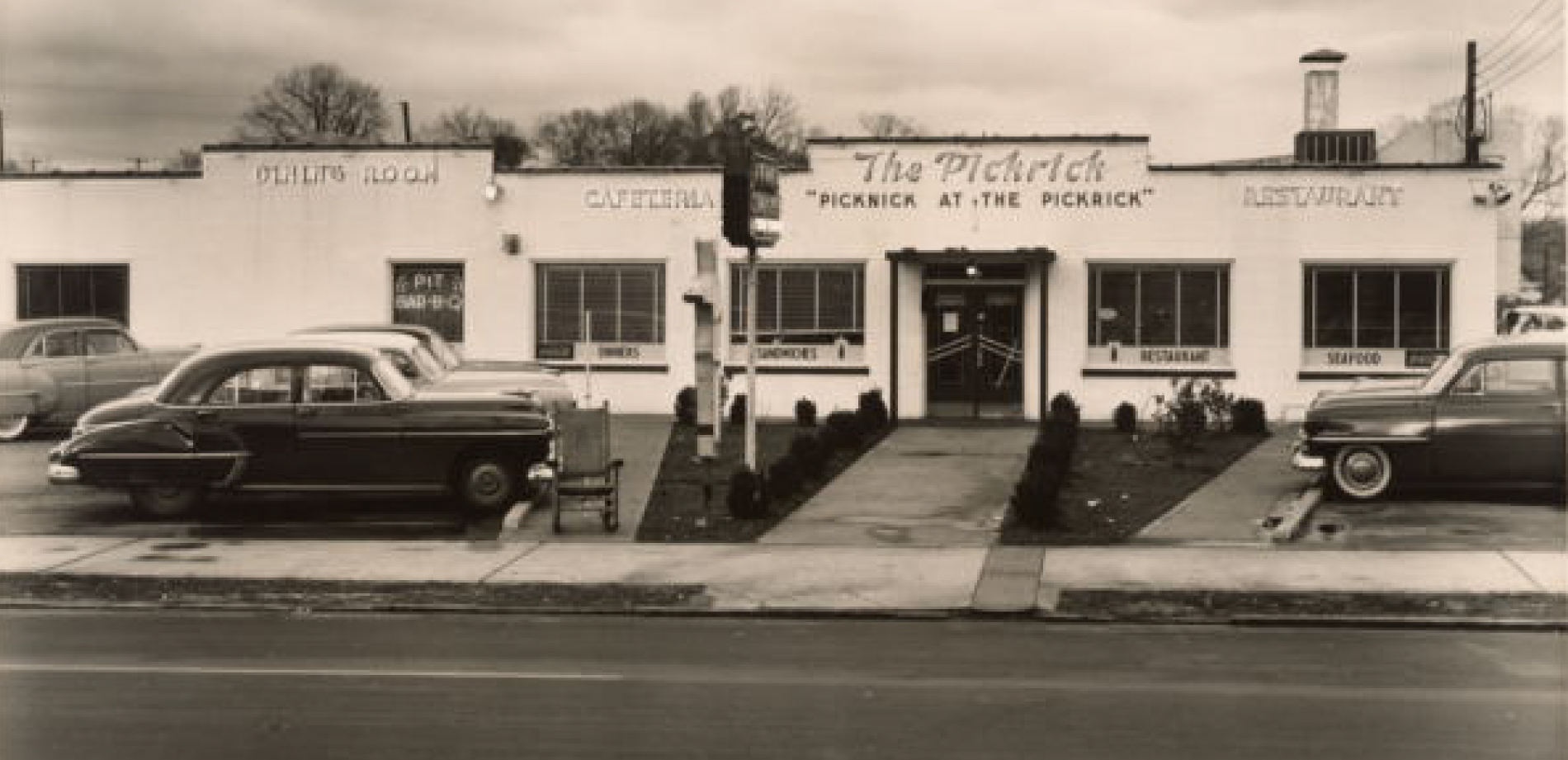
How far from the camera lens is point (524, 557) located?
1511 cm

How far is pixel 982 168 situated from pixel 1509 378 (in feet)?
36.5

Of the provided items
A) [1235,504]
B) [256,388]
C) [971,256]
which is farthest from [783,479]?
[971,256]

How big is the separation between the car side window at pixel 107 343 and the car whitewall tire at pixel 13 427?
4.07 ft

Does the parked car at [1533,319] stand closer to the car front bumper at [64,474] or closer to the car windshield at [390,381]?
the car windshield at [390,381]

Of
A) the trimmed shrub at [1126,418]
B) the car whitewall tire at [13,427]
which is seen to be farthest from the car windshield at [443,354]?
the trimmed shrub at [1126,418]

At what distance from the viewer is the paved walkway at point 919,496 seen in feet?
53.3

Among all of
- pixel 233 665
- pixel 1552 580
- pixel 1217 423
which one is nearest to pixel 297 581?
pixel 233 665

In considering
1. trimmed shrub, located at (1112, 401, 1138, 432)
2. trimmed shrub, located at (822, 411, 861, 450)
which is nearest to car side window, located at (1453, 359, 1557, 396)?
trimmed shrub, located at (822, 411, 861, 450)

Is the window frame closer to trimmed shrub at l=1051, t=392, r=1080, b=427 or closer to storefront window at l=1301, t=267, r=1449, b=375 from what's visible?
trimmed shrub at l=1051, t=392, r=1080, b=427

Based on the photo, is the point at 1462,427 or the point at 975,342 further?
the point at 975,342

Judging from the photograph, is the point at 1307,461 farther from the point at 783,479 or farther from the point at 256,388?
the point at 256,388

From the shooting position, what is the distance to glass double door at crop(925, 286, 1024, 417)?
2720 centimetres

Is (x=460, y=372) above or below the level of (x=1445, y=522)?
above

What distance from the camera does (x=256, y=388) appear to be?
17062 millimetres
